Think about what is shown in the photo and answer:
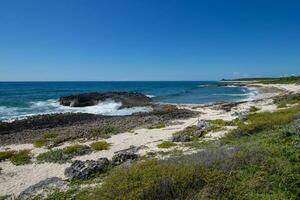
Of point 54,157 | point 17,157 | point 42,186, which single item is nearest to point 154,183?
point 42,186

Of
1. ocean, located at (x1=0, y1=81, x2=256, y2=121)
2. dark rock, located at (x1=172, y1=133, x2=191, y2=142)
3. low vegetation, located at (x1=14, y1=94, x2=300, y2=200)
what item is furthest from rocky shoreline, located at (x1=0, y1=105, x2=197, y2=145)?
low vegetation, located at (x1=14, y1=94, x2=300, y2=200)

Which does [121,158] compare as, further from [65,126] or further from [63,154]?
[65,126]

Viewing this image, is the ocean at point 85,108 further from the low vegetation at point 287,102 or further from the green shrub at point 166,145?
the green shrub at point 166,145

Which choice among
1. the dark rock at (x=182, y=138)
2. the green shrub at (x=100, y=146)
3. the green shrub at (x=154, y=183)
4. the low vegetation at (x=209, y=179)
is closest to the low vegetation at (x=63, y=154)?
the green shrub at (x=100, y=146)

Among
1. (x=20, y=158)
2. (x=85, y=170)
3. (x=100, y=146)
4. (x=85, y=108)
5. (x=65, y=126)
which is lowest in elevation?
(x=85, y=108)

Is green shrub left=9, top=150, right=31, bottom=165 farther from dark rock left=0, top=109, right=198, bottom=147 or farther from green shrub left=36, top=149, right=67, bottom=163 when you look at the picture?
dark rock left=0, top=109, right=198, bottom=147

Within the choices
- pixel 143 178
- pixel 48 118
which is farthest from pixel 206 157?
pixel 48 118

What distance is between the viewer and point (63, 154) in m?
16.4

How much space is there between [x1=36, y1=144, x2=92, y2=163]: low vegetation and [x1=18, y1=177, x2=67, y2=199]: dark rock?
353cm

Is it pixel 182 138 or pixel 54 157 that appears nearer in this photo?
pixel 54 157

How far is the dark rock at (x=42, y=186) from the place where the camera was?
1053 centimetres

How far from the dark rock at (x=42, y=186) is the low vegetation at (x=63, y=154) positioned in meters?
3.53

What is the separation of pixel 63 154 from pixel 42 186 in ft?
17.3

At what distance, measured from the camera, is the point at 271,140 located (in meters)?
12.9
